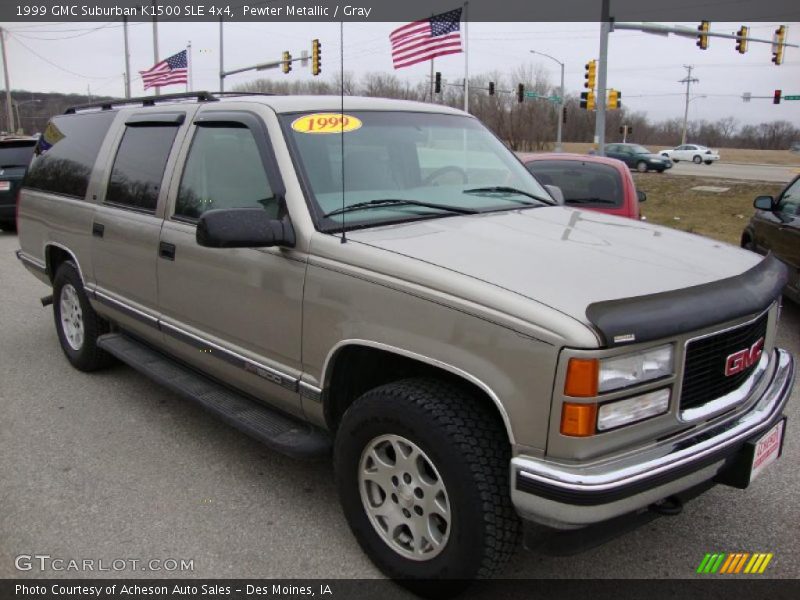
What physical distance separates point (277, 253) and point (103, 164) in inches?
92.8

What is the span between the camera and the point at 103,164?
4.79 m

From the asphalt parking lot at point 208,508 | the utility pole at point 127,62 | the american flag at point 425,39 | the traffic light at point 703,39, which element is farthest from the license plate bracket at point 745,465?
the utility pole at point 127,62

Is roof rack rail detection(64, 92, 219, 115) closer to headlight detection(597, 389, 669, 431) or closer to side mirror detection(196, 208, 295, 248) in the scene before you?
side mirror detection(196, 208, 295, 248)

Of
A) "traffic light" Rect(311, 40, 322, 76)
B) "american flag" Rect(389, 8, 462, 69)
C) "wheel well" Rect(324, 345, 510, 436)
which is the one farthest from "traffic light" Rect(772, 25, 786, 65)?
"wheel well" Rect(324, 345, 510, 436)

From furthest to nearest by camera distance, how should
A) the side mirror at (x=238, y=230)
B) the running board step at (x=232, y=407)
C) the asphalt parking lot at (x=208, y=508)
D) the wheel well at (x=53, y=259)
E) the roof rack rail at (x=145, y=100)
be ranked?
the wheel well at (x=53, y=259) → the roof rack rail at (x=145, y=100) → the running board step at (x=232, y=407) → the asphalt parking lot at (x=208, y=508) → the side mirror at (x=238, y=230)

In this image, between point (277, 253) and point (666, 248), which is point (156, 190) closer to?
point (277, 253)

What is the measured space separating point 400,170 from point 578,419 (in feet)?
5.85

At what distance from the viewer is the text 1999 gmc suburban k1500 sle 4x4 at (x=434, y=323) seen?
2.24m

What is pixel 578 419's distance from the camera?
2.18 m

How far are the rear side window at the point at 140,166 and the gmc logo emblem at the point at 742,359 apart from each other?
3149 mm

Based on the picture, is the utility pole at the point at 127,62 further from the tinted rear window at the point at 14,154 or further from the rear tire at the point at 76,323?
the rear tire at the point at 76,323

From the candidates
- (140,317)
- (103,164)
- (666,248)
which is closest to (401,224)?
(666,248)

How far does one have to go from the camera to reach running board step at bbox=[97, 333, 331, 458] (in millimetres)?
3088

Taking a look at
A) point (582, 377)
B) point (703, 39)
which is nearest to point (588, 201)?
point (582, 377)
